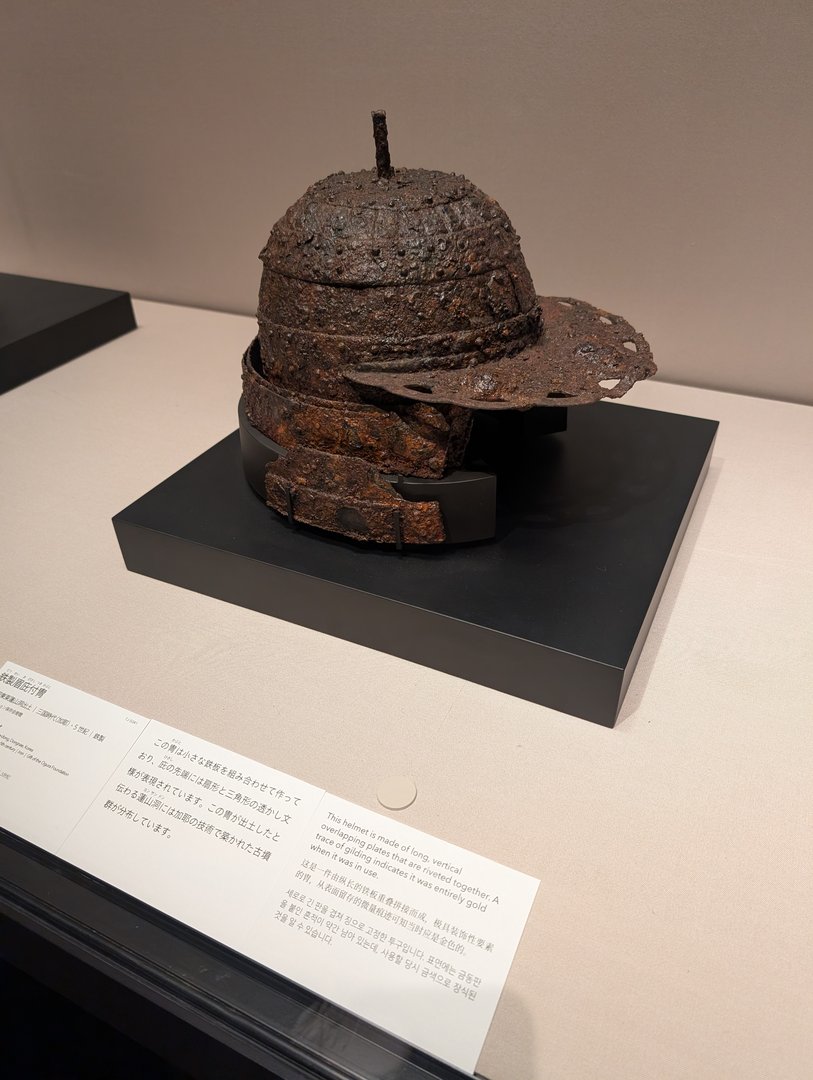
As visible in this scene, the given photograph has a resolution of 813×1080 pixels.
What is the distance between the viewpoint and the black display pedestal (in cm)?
294

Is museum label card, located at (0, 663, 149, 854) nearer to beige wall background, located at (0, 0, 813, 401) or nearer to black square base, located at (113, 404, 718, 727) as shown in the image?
black square base, located at (113, 404, 718, 727)

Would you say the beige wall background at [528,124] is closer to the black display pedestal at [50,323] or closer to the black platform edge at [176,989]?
the black display pedestal at [50,323]

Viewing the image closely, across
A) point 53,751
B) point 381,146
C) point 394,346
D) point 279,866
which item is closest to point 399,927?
point 279,866

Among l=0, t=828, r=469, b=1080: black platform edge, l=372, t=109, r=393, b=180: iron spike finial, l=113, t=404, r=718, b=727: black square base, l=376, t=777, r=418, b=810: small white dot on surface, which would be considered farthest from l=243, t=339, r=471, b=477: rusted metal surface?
l=0, t=828, r=469, b=1080: black platform edge

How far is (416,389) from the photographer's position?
4.93 feet

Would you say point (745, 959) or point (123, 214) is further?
point (123, 214)

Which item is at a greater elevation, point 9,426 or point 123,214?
point 123,214

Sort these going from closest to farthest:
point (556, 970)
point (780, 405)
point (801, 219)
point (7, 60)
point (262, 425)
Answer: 1. point (556, 970)
2. point (262, 425)
3. point (801, 219)
4. point (780, 405)
5. point (7, 60)

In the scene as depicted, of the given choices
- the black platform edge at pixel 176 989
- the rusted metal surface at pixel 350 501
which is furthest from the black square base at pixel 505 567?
the black platform edge at pixel 176 989

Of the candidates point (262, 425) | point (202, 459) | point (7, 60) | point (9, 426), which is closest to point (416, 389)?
point (262, 425)

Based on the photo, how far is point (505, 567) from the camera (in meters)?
1.66

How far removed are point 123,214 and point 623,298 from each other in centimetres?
208

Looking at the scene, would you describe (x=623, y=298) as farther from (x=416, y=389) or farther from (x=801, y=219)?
(x=416, y=389)

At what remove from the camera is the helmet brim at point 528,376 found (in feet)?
4.76
